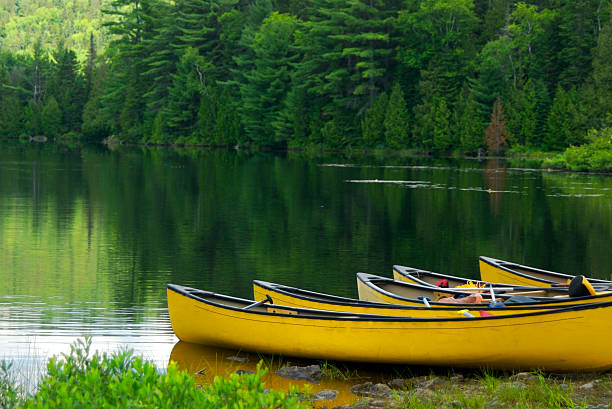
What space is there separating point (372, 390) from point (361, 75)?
3230 inches

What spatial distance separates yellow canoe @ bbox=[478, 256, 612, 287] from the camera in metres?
16.7

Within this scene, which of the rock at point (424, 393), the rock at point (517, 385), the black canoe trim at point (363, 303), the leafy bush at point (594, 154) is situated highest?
the leafy bush at point (594, 154)

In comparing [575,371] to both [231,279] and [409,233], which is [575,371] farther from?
[409,233]

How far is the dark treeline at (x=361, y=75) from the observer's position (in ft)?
265

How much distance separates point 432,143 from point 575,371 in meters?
74.1

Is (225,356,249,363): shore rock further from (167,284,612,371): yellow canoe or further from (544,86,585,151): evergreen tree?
(544,86,585,151): evergreen tree

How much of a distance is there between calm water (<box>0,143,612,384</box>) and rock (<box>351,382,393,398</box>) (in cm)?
313

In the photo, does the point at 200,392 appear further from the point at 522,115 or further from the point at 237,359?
the point at 522,115

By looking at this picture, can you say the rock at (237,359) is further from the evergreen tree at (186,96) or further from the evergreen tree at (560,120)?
the evergreen tree at (186,96)

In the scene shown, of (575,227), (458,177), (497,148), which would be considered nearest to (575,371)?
(575,227)

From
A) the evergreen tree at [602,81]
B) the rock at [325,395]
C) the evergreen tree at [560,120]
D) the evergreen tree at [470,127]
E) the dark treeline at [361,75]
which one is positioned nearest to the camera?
the rock at [325,395]

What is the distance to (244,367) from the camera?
1327 centimetres

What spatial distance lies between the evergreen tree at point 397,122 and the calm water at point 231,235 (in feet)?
101

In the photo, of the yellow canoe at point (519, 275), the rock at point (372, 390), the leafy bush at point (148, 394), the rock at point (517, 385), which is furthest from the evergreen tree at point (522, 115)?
the leafy bush at point (148, 394)
